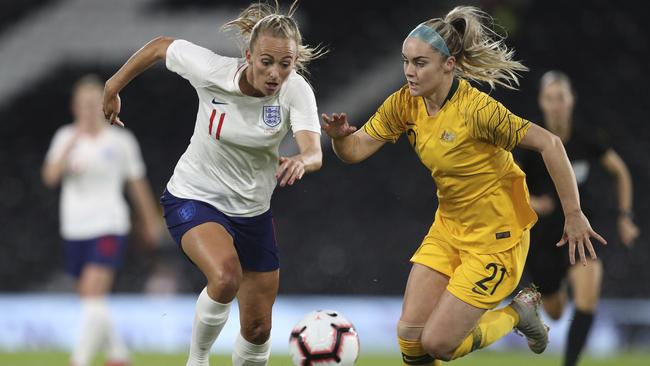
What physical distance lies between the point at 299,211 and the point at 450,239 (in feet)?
24.7

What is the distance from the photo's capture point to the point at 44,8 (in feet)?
Answer: 46.6

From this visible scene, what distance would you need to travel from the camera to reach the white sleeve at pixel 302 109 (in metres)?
5.05

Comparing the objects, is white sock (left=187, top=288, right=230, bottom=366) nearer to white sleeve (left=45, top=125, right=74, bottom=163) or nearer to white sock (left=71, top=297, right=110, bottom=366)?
white sock (left=71, top=297, right=110, bottom=366)

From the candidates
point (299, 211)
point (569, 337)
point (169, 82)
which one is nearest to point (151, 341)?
point (299, 211)

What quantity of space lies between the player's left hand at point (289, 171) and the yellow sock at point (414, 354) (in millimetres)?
1275

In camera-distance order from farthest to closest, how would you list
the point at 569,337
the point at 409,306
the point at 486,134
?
the point at 569,337 < the point at 409,306 < the point at 486,134

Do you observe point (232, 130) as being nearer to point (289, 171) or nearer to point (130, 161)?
point (289, 171)

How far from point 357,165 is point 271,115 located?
8.13 meters

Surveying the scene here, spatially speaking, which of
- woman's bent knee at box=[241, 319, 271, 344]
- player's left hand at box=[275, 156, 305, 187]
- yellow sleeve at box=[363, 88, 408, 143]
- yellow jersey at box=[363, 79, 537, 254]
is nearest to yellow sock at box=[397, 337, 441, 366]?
yellow jersey at box=[363, 79, 537, 254]

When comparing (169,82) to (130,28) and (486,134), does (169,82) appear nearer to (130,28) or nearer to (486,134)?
(130,28)

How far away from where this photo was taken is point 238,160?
5.27 meters

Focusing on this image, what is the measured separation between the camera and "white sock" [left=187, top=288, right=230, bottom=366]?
5.07 meters

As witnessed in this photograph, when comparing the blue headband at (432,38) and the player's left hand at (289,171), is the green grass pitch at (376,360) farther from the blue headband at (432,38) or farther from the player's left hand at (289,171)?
the player's left hand at (289,171)

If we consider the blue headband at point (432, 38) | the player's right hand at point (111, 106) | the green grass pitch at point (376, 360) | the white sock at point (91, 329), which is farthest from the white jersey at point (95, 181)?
the blue headband at point (432, 38)
